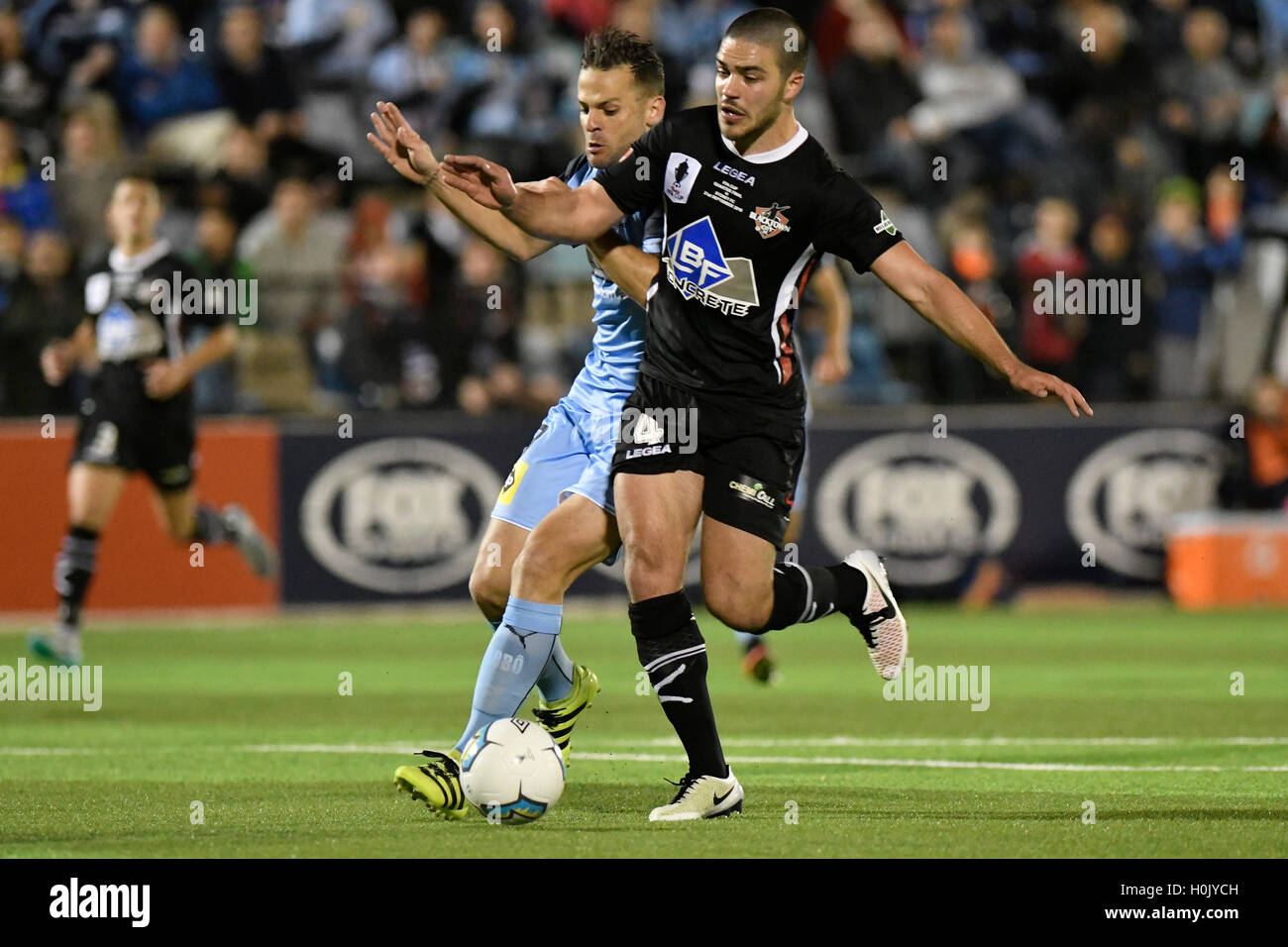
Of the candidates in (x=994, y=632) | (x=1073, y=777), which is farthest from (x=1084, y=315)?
(x=1073, y=777)

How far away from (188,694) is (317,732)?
1.98m

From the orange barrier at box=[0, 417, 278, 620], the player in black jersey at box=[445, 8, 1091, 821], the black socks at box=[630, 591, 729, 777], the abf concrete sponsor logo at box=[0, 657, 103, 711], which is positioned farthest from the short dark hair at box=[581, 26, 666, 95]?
the orange barrier at box=[0, 417, 278, 620]

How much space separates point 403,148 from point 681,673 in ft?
6.16

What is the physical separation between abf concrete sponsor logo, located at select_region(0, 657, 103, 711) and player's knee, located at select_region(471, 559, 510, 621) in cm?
365

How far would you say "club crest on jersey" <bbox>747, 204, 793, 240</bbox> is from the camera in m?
6.36

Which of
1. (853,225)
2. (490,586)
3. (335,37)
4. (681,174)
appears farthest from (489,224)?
(335,37)

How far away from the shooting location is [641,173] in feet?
21.3

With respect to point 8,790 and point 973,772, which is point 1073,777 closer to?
point 973,772

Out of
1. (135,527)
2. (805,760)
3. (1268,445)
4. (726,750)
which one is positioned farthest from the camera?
(1268,445)

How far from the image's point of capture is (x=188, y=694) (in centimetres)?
1071

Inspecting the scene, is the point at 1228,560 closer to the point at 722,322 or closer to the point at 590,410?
the point at 590,410

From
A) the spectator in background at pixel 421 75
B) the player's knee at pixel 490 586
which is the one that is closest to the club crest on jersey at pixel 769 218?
the player's knee at pixel 490 586

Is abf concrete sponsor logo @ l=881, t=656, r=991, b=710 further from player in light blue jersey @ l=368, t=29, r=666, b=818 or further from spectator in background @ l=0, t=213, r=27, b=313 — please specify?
spectator in background @ l=0, t=213, r=27, b=313

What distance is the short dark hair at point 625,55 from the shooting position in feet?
22.9
